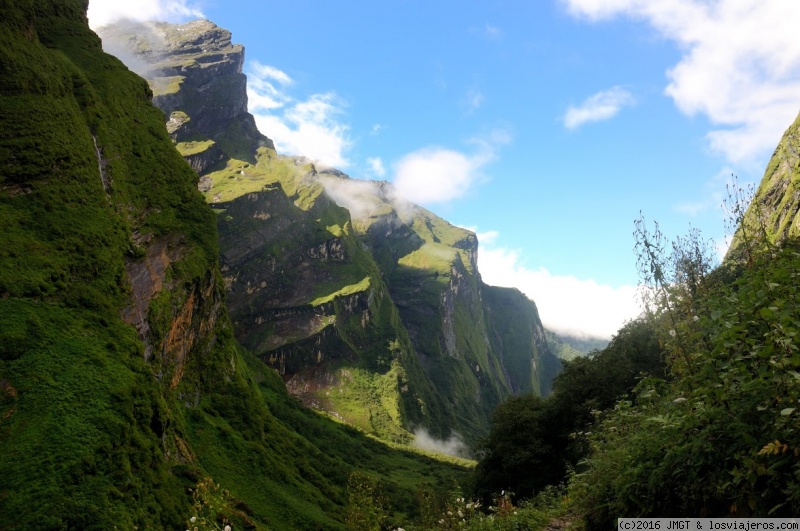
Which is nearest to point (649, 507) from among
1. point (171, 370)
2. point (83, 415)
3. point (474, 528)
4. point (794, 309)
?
point (794, 309)

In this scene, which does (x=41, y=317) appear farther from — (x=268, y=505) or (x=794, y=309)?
(x=794, y=309)

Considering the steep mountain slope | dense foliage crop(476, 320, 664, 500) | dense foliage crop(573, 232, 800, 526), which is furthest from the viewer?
dense foliage crop(476, 320, 664, 500)

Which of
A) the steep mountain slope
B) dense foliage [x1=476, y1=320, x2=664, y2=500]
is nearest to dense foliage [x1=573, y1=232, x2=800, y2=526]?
the steep mountain slope

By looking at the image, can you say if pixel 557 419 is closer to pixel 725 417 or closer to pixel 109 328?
pixel 725 417

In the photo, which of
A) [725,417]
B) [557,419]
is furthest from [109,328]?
[725,417]

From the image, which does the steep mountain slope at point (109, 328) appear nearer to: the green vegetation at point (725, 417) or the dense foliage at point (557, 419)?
the green vegetation at point (725, 417)

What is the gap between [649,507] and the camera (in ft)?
22.2

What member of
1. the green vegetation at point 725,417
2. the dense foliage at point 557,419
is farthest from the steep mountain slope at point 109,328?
the dense foliage at point 557,419

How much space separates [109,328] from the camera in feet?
122

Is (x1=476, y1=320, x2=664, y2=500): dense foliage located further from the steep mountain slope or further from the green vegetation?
the green vegetation

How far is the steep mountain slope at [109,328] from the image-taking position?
26391 millimetres

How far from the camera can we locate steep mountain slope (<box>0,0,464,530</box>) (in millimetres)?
26391

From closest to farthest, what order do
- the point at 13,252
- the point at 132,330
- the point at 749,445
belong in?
the point at 749,445 → the point at 13,252 → the point at 132,330

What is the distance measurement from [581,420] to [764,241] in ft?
106
